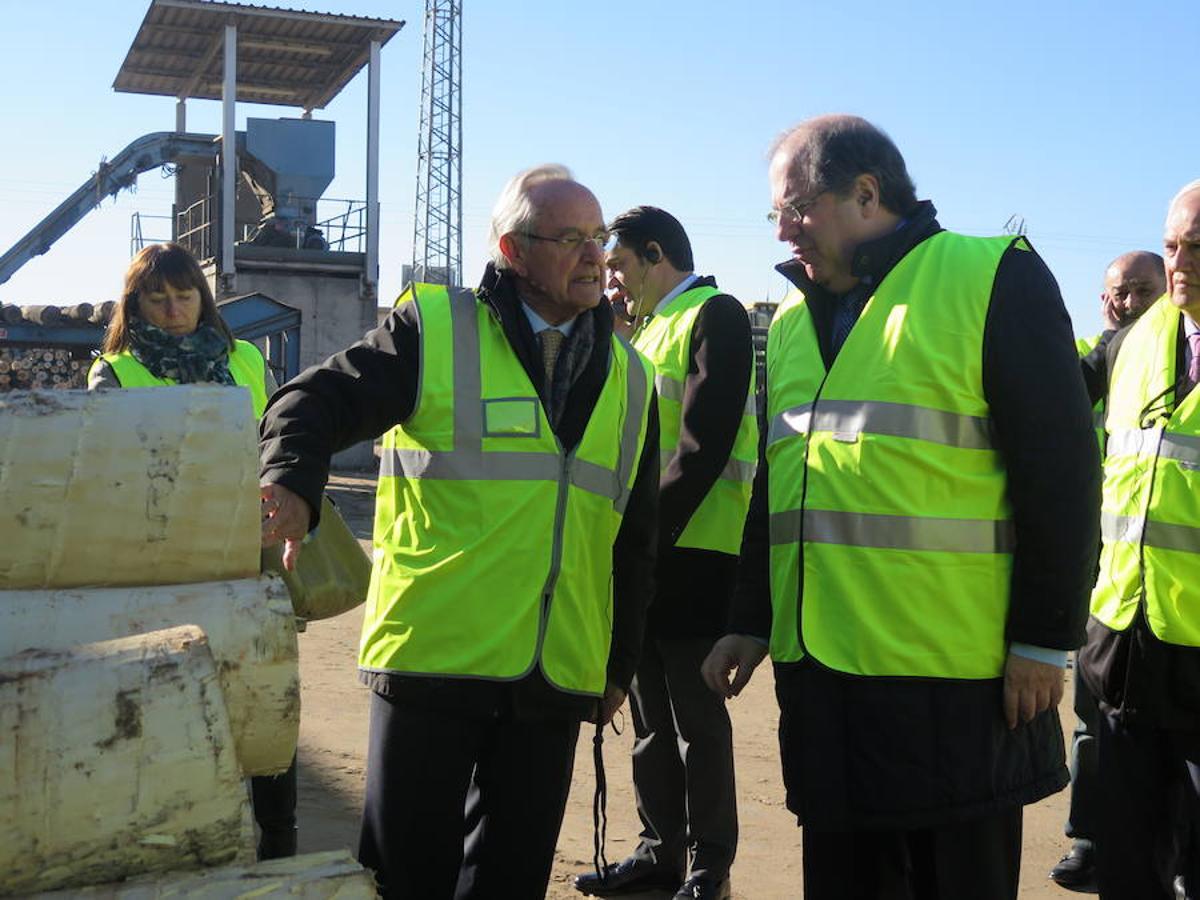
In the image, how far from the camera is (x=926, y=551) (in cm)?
284

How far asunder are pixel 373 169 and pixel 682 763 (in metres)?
23.8

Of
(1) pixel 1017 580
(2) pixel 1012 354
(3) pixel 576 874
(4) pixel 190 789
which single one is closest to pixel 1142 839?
(1) pixel 1017 580

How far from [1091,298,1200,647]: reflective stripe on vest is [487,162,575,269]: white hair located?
1.47 metres

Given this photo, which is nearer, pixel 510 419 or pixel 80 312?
pixel 510 419

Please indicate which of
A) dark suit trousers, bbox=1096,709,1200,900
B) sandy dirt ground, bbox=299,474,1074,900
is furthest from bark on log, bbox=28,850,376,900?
sandy dirt ground, bbox=299,474,1074,900

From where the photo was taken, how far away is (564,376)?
3199 millimetres

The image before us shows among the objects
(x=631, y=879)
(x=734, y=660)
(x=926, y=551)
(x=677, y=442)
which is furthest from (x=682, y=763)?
(x=926, y=551)

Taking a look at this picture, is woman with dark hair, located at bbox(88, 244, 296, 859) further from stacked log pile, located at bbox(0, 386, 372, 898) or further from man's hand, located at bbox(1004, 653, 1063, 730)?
man's hand, located at bbox(1004, 653, 1063, 730)

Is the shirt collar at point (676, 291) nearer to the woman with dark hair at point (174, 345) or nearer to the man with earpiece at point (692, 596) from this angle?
the man with earpiece at point (692, 596)

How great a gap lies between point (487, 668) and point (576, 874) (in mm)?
2070

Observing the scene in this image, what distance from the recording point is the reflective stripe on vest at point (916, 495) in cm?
283

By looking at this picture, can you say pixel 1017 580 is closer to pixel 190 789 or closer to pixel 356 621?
pixel 190 789

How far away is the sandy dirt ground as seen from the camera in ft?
16.1

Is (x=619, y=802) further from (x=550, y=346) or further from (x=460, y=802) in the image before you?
(x=550, y=346)
